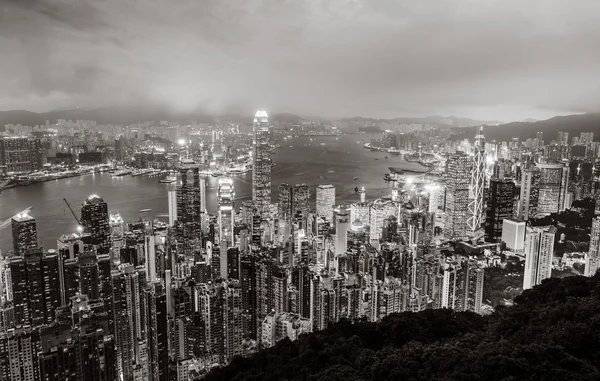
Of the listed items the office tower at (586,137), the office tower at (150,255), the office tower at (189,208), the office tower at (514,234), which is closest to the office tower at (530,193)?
the office tower at (514,234)

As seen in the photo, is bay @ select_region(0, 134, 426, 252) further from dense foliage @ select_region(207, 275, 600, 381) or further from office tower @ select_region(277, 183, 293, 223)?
dense foliage @ select_region(207, 275, 600, 381)

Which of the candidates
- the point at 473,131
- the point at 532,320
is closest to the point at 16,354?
the point at 532,320

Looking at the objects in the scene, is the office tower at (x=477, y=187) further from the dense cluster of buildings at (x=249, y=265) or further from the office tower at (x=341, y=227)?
the office tower at (x=341, y=227)

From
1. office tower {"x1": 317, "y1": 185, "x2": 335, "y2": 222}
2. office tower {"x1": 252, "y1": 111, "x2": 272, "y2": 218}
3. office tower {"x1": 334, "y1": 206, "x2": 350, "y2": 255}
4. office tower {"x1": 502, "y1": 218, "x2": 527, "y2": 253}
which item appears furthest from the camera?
office tower {"x1": 252, "y1": 111, "x2": 272, "y2": 218}

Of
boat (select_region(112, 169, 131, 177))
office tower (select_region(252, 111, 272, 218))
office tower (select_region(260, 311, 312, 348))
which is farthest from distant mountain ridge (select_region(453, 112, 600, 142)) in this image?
boat (select_region(112, 169, 131, 177))

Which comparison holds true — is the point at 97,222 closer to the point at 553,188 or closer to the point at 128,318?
the point at 128,318

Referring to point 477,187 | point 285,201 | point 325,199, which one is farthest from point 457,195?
point 285,201
